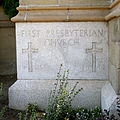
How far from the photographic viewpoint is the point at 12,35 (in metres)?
6.71

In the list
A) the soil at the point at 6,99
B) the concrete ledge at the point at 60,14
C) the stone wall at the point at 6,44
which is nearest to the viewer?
the soil at the point at 6,99

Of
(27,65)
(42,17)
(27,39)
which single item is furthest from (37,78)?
(42,17)

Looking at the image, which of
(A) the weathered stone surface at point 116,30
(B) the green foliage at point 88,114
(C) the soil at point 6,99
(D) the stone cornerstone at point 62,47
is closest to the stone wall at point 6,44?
(C) the soil at point 6,99

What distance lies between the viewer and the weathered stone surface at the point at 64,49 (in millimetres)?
3701

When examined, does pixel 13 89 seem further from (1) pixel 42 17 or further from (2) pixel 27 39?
(1) pixel 42 17

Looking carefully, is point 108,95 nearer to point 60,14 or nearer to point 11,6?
point 60,14

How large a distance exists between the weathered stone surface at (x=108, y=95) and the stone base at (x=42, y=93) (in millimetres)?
150

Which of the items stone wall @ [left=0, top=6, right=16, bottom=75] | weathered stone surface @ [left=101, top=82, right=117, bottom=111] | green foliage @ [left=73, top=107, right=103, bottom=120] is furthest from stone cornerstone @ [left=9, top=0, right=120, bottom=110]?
stone wall @ [left=0, top=6, right=16, bottom=75]

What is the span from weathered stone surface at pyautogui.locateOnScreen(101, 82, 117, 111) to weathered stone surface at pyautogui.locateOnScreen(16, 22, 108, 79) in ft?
0.95

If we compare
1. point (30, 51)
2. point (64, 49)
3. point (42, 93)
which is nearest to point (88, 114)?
point (42, 93)

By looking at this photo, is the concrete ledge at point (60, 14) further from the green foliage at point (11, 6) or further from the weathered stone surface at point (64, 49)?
the green foliage at point (11, 6)

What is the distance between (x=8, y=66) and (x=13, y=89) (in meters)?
3.13

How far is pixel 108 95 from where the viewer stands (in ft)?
10.4

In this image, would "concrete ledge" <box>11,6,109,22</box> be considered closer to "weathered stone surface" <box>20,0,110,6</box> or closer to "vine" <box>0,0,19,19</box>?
"weathered stone surface" <box>20,0,110,6</box>
